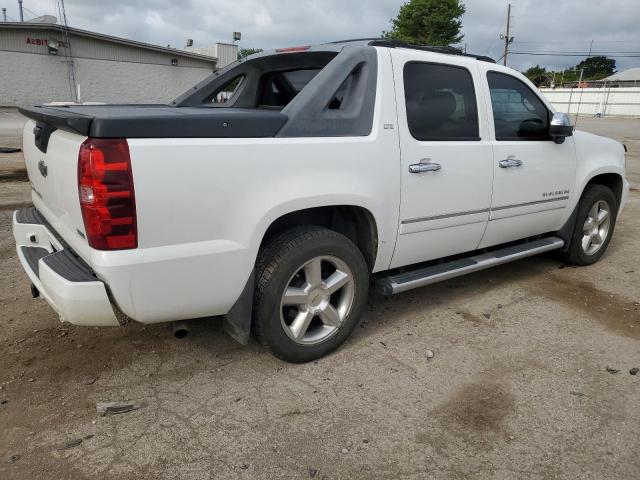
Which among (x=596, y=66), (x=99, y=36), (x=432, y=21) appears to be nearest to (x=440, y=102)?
(x=99, y=36)

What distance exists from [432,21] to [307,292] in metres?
44.5

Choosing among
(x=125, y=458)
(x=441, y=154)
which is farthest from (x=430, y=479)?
(x=441, y=154)

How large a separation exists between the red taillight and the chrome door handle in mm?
1719

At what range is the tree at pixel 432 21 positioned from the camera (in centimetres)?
4253

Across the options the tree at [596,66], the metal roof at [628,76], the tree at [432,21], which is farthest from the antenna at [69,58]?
the tree at [596,66]

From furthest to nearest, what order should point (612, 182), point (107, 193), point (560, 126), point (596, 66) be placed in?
point (596, 66), point (612, 182), point (560, 126), point (107, 193)

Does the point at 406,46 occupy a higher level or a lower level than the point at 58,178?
higher

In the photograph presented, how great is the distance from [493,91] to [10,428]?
3.72 meters

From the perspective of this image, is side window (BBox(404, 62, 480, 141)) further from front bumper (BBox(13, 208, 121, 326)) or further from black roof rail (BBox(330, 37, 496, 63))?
front bumper (BBox(13, 208, 121, 326))

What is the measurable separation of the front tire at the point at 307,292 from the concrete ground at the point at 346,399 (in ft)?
0.57

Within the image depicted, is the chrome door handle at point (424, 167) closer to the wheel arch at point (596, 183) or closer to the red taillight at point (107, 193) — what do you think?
the red taillight at point (107, 193)

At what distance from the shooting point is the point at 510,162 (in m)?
3.84

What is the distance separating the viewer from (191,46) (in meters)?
38.5

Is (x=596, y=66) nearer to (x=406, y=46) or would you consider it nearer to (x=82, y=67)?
(x=82, y=67)
